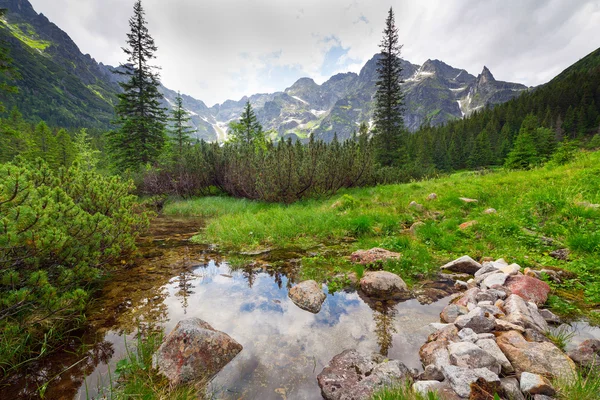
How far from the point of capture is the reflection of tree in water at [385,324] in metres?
3.55

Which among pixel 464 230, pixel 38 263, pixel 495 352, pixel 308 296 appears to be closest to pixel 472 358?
pixel 495 352

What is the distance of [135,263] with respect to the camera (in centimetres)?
693

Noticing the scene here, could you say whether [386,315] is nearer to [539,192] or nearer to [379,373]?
[379,373]

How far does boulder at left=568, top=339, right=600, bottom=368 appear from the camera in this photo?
2.55 m

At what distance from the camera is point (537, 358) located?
2625mm

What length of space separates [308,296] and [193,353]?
226 centimetres

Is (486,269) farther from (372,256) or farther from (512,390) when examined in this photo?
(512,390)

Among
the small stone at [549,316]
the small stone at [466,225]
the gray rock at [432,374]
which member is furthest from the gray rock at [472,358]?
the small stone at [466,225]

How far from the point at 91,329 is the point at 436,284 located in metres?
6.36

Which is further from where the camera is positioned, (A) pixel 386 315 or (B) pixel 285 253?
(B) pixel 285 253

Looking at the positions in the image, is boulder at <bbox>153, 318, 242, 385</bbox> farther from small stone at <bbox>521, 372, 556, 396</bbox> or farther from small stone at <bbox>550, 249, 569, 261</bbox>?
small stone at <bbox>550, 249, 569, 261</bbox>

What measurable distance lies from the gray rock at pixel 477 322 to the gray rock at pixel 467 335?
0.18 metres

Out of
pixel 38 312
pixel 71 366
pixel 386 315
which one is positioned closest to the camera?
pixel 71 366

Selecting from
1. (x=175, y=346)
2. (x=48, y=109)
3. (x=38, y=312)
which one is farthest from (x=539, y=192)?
(x=48, y=109)
